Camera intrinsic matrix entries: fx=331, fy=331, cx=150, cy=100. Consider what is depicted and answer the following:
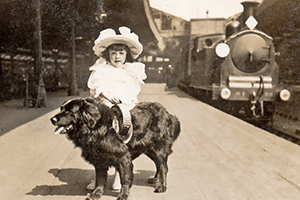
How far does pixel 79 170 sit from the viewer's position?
375 cm

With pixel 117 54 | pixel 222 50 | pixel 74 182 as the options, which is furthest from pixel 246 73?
pixel 74 182

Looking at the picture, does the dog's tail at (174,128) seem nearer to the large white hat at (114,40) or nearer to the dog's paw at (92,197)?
the large white hat at (114,40)

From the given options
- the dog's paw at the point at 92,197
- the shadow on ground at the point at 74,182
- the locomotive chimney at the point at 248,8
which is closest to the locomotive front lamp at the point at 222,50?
the locomotive chimney at the point at 248,8

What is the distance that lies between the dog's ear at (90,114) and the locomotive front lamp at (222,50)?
→ 7.30 m

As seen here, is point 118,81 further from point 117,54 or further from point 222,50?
point 222,50

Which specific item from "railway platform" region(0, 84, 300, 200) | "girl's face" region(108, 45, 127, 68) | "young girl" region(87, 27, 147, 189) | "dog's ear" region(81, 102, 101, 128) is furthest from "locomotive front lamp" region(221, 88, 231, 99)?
"dog's ear" region(81, 102, 101, 128)

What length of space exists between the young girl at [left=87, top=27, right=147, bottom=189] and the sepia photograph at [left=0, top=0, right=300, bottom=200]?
1cm

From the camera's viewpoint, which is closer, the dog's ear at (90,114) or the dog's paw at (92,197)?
the dog's ear at (90,114)

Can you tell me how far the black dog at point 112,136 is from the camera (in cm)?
247

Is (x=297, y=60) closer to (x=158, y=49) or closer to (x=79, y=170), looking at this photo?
(x=79, y=170)

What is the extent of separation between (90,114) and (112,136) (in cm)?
30

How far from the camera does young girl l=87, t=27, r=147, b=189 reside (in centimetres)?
309

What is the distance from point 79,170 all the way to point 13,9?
8.56 m

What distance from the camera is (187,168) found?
3.83m
